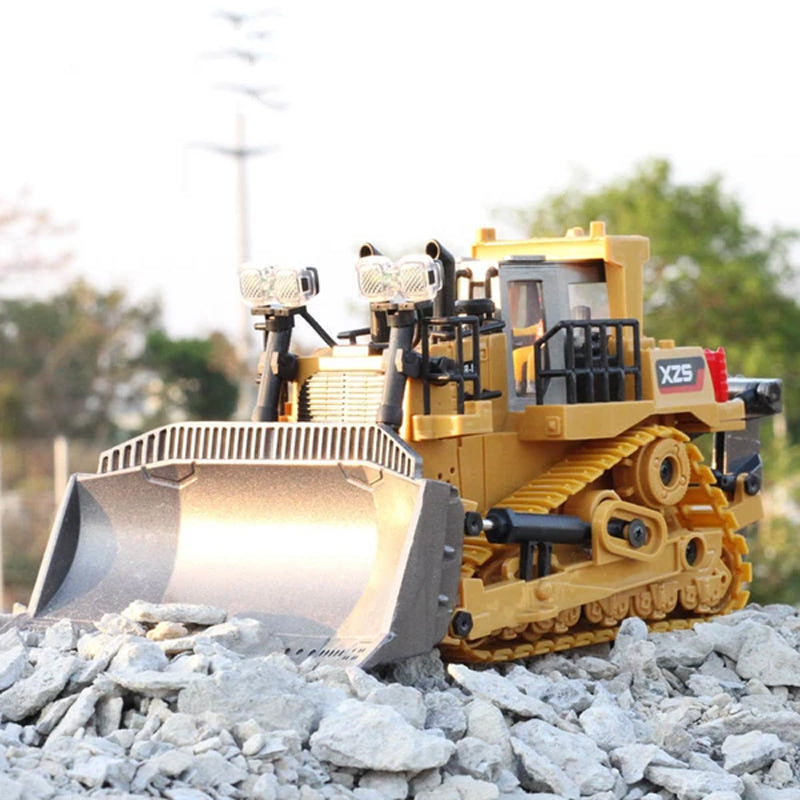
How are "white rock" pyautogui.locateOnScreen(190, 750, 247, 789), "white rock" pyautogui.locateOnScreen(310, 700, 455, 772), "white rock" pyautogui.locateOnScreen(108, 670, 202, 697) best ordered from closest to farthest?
"white rock" pyautogui.locateOnScreen(190, 750, 247, 789), "white rock" pyautogui.locateOnScreen(310, 700, 455, 772), "white rock" pyautogui.locateOnScreen(108, 670, 202, 697)

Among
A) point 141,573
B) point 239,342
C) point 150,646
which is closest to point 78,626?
point 141,573

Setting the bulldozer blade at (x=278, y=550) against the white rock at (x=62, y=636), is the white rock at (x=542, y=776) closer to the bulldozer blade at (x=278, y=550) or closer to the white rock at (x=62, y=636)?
the bulldozer blade at (x=278, y=550)

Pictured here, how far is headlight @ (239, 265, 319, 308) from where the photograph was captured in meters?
9.71

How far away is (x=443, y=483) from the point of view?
8.37m

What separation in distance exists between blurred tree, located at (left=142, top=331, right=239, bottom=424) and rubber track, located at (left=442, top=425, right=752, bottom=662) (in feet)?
75.8

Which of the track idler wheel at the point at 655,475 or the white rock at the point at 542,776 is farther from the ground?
the track idler wheel at the point at 655,475

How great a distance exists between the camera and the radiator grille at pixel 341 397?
31.0ft

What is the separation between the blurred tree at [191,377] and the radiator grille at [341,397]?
2380 centimetres

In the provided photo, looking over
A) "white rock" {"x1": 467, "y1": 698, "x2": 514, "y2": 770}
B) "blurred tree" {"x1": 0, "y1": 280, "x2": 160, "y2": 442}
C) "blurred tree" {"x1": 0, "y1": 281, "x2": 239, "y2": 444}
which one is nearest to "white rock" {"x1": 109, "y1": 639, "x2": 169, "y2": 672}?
"white rock" {"x1": 467, "y1": 698, "x2": 514, "y2": 770}

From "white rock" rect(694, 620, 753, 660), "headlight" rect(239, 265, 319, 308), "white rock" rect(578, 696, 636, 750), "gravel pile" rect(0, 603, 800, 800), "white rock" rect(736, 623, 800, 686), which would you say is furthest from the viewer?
"headlight" rect(239, 265, 319, 308)

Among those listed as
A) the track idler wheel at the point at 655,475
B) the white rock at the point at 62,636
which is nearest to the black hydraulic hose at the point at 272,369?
the white rock at the point at 62,636

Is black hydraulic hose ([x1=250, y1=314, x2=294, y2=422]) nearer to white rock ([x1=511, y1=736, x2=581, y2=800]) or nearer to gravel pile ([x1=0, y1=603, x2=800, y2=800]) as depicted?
gravel pile ([x1=0, y1=603, x2=800, y2=800])

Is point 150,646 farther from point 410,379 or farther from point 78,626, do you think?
point 410,379

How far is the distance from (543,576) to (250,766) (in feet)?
10.2
